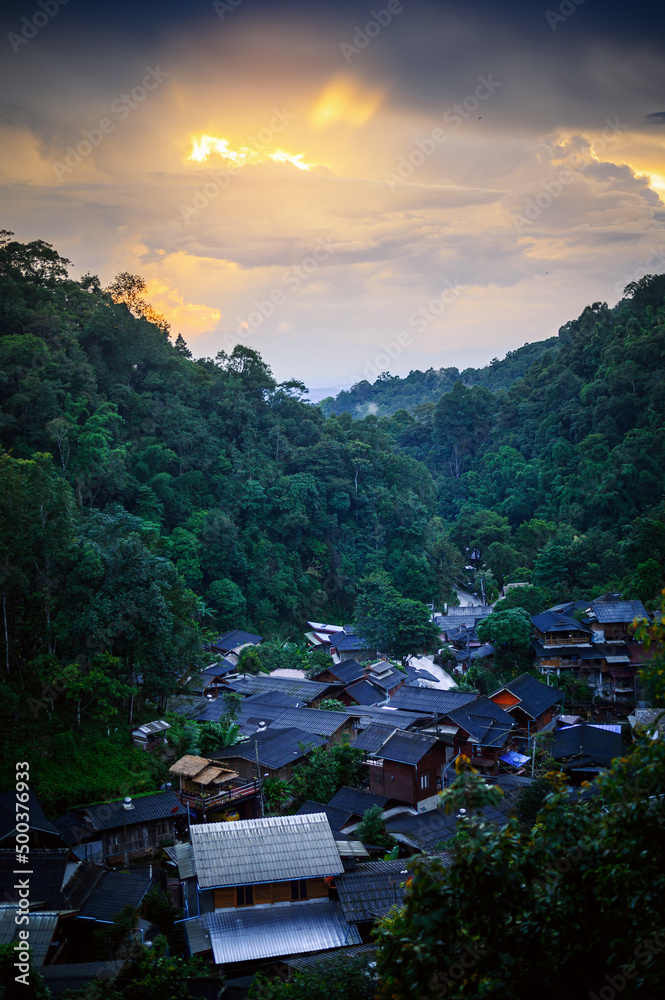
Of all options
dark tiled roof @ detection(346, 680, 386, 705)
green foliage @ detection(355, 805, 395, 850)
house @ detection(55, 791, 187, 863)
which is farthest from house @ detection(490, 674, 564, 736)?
house @ detection(55, 791, 187, 863)

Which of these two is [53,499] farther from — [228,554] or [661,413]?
[661,413]

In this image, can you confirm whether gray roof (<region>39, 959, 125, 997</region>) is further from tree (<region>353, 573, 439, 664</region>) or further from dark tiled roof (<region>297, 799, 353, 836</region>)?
tree (<region>353, 573, 439, 664</region>)

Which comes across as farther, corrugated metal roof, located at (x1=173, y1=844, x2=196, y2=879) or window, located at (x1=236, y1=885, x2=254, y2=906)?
corrugated metal roof, located at (x1=173, y1=844, x2=196, y2=879)

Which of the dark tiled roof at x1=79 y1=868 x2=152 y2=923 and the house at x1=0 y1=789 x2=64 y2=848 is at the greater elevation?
the house at x1=0 y1=789 x2=64 y2=848

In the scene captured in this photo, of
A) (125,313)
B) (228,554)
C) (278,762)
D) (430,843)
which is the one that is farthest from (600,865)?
(125,313)

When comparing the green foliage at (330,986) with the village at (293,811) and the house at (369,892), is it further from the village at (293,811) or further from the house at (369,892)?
the house at (369,892)

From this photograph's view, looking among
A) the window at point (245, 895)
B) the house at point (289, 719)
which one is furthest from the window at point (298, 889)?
the house at point (289, 719)
